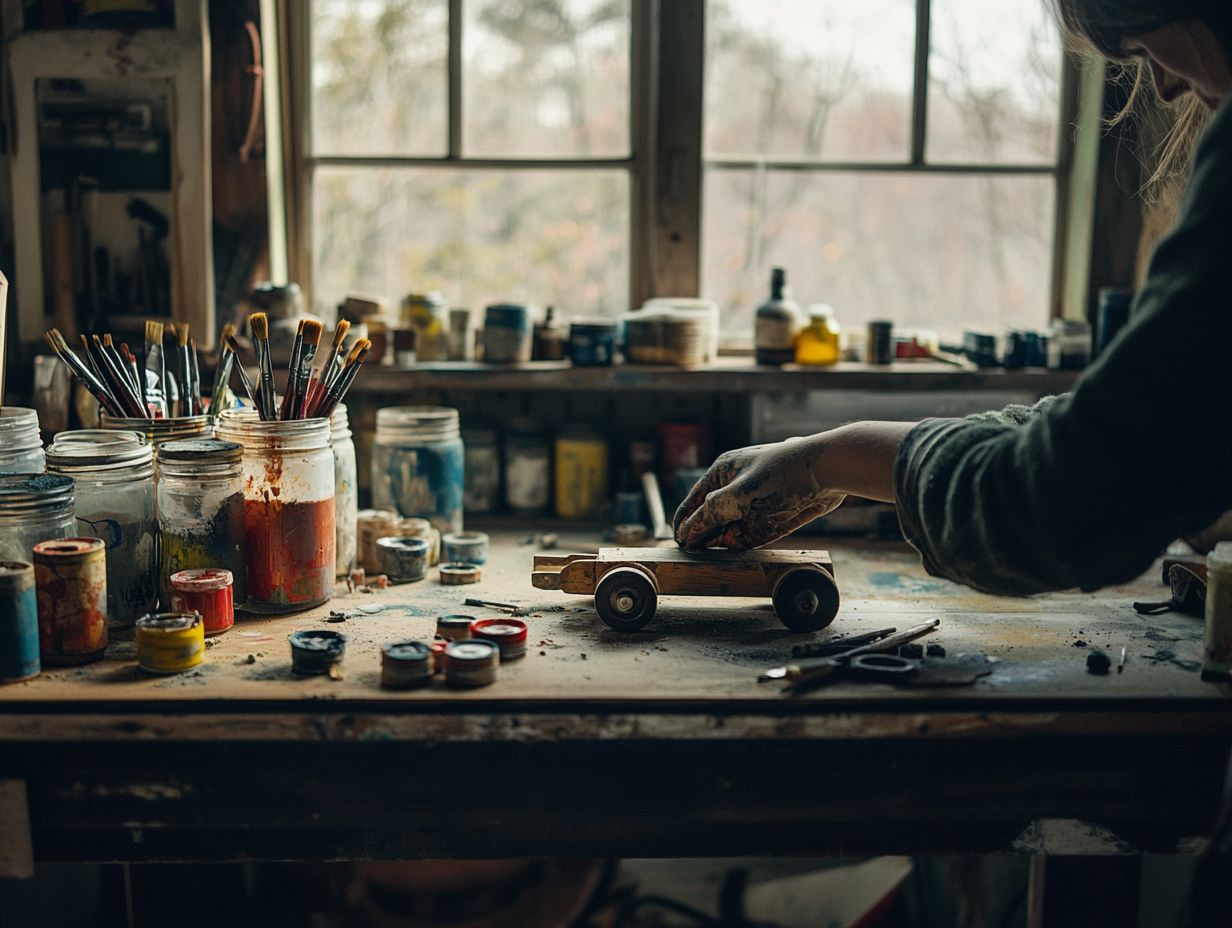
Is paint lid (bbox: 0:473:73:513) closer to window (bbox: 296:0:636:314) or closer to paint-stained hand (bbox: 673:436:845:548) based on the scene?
paint-stained hand (bbox: 673:436:845:548)

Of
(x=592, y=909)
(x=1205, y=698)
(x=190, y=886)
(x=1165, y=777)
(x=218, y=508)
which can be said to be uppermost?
(x=218, y=508)

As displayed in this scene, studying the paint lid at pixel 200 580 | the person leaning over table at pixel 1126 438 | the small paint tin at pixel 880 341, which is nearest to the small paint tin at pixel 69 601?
the paint lid at pixel 200 580

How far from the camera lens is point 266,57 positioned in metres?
2.52

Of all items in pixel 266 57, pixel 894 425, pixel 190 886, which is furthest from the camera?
pixel 266 57

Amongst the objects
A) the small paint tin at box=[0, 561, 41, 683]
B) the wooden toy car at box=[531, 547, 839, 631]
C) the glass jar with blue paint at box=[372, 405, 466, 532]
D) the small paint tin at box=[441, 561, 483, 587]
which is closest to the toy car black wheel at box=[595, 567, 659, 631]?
the wooden toy car at box=[531, 547, 839, 631]

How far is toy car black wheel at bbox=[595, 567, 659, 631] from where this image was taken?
1729mm

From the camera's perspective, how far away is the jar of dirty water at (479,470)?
2596 millimetres

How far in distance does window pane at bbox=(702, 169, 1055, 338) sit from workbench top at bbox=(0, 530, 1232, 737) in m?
0.91

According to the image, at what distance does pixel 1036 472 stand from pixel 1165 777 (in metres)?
0.50

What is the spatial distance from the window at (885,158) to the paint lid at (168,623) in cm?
152

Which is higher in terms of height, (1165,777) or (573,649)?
(573,649)

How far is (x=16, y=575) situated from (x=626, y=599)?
807 mm

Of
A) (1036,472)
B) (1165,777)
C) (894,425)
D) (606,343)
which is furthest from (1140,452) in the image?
(606,343)

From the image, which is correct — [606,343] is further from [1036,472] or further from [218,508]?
[1036,472]
